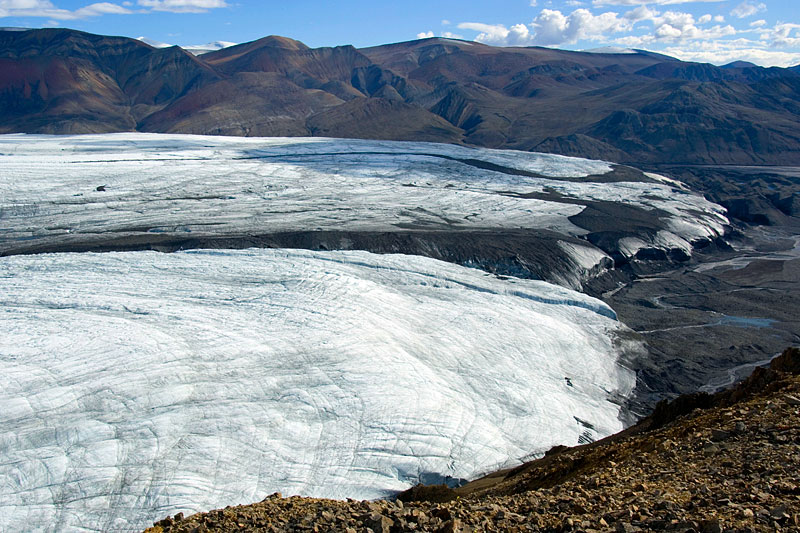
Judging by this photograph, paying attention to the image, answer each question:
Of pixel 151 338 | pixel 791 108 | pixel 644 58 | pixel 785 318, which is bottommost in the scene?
pixel 785 318

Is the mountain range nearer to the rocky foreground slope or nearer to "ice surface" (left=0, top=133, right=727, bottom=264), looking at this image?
"ice surface" (left=0, top=133, right=727, bottom=264)

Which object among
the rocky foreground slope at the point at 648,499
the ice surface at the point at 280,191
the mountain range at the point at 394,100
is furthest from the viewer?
the mountain range at the point at 394,100

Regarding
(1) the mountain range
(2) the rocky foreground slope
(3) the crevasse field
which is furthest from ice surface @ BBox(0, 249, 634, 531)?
(1) the mountain range

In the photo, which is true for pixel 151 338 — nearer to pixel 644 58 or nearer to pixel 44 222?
pixel 44 222

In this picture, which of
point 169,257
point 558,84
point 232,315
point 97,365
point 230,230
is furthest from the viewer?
point 558,84

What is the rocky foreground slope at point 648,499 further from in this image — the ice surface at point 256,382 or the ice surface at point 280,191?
the ice surface at point 280,191

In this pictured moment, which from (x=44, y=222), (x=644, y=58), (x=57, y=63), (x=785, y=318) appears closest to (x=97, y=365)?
(x=44, y=222)

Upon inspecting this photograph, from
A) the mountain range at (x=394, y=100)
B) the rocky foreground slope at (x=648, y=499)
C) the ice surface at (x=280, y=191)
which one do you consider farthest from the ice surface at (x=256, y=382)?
the mountain range at (x=394, y=100)
